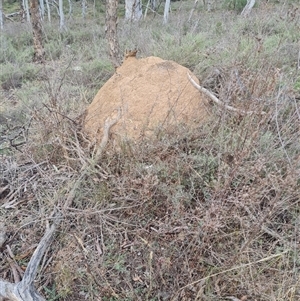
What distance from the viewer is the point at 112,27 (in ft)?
14.2

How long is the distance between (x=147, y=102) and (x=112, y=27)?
74.9 inches

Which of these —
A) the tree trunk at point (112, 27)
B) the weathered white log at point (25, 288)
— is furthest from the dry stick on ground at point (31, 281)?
the tree trunk at point (112, 27)

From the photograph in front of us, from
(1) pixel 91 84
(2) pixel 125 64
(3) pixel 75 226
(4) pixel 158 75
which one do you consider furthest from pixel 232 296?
(1) pixel 91 84

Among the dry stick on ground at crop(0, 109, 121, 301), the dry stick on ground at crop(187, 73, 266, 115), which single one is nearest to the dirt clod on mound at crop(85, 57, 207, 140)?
the dry stick on ground at crop(187, 73, 266, 115)

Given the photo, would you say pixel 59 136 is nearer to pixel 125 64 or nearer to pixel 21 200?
pixel 21 200

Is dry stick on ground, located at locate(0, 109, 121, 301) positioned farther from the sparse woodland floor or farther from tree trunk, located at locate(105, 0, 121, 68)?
tree trunk, located at locate(105, 0, 121, 68)

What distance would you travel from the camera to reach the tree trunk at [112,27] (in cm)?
429

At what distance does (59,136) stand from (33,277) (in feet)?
3.80

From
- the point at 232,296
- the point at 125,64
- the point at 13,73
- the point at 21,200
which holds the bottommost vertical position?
the point at 13,73

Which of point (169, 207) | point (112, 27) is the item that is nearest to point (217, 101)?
point (169, 207)

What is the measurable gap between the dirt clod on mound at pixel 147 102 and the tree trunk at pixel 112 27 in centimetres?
121

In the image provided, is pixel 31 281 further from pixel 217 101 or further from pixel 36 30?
pixel 36 30

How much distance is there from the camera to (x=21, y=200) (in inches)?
100

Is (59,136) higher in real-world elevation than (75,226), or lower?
higher
